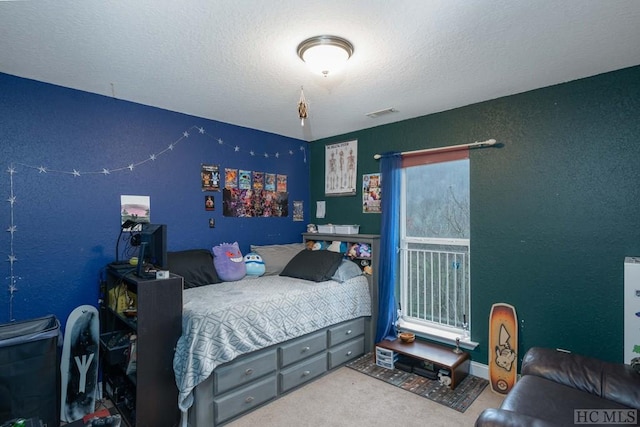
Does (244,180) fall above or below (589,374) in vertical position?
above

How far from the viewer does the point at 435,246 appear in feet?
11.1

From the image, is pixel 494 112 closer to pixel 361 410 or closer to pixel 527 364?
pixel 527 364

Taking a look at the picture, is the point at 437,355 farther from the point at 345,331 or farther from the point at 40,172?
the point at 40,172

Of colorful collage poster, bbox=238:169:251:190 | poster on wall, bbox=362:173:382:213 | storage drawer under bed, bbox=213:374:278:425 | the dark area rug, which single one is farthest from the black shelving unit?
poster on wall, bbox=362:173:382:213

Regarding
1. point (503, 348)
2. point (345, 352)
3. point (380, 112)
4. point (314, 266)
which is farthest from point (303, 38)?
point (503, 348)

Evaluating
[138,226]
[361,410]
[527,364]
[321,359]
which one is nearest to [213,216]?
[138,226]

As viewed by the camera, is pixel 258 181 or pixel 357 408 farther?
pixel 258 181

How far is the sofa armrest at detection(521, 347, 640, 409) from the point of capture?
1765mm

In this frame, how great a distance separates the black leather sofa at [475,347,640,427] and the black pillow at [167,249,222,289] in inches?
92.5

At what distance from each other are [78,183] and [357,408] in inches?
110

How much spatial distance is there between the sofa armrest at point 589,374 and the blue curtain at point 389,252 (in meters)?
1.40

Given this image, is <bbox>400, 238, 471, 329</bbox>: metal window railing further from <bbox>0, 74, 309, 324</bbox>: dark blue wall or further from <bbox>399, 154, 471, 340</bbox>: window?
<bbox>0, 74, 309, 324</bbox>: dark blue wall

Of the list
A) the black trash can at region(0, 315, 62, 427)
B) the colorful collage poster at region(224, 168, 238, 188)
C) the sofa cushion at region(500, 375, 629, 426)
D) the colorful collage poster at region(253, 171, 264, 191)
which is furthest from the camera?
the colorful collage poster at region(253, 171, 264, 191)

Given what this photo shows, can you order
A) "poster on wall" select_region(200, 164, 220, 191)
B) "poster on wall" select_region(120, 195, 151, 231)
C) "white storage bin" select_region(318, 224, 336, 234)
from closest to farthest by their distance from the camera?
"poster on wall" select_region(120, 195, 151, 231) < "poster on wall" select_region(200, 164, 220, 191) < "white storage bin" select_region(318, 224, 336, 234)
